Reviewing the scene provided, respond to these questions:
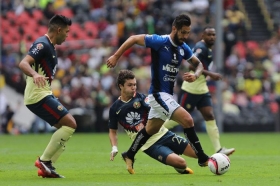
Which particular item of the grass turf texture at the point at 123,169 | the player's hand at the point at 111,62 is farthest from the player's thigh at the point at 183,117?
the player's hand at the point at 111,62

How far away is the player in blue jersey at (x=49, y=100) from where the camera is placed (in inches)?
451

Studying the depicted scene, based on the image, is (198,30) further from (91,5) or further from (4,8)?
(4,8)

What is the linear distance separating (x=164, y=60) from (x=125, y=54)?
2011 centimetres

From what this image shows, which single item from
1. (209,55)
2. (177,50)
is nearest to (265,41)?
(209,55)

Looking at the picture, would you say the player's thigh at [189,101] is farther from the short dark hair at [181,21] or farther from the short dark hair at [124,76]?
the short dark hair at [181,21]

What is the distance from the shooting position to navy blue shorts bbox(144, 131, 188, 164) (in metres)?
12.2

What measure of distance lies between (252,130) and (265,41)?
7.29 meters

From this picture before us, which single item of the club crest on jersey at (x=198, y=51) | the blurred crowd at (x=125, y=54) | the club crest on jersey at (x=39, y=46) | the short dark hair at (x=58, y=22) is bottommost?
the blurred crowd at (x=125, y=54)

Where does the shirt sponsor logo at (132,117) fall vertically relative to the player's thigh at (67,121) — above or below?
below

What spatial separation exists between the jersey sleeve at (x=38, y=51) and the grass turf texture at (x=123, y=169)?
5.60ft

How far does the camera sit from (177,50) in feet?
39.3

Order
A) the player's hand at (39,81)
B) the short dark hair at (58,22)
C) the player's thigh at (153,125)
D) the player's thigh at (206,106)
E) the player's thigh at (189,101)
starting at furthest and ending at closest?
the player's thigh at (189,101) < the player's thigh at (206,106) < the player's thigh at (153,125) < the short dark hair at (58,22) < the player's hand at (39,81)

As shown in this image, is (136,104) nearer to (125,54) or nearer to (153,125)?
(153,125)

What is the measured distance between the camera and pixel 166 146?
12.5 m
